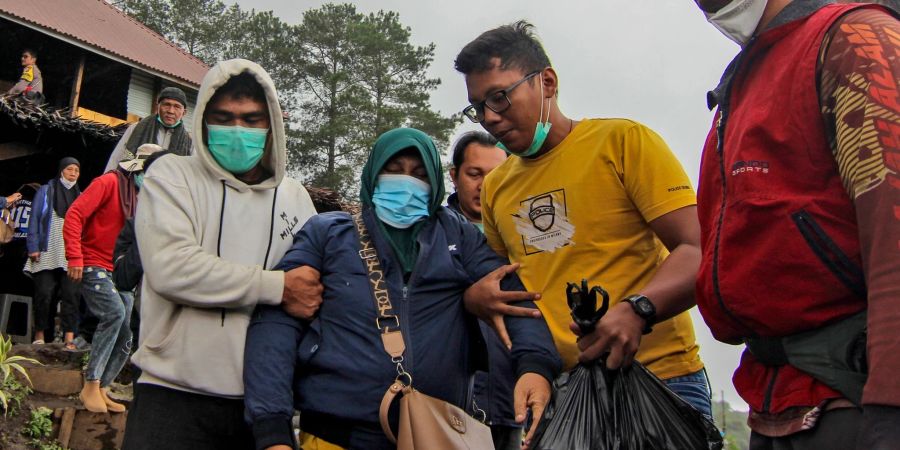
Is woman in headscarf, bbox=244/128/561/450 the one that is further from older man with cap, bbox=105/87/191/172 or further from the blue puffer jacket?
older man with cap, bbox=105/87/191/172

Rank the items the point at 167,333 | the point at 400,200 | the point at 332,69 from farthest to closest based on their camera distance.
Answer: the point at 332,69
the point at 400,200
the point at 167,333

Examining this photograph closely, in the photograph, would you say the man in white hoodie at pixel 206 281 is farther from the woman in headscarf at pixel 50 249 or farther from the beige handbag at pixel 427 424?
the woman in headscarf at pixel 50 249

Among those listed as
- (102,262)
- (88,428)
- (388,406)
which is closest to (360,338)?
(388,406)

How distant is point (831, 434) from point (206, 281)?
188cm

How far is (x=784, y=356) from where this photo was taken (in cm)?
160

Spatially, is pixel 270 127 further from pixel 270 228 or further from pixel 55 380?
pixel 55 380

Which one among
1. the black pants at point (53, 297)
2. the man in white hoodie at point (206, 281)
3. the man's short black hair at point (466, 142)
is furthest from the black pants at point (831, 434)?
the black pants at point (53, 297)

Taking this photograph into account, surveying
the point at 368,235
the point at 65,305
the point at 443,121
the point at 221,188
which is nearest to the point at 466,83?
the point at 368,235

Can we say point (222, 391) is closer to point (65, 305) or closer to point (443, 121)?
point (65, 305)

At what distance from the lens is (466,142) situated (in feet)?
15.4

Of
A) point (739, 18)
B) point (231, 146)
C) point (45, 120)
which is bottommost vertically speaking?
point (231, 146)

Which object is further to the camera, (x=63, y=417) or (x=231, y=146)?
(x=63, y=417)

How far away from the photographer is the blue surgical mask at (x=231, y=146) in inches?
111

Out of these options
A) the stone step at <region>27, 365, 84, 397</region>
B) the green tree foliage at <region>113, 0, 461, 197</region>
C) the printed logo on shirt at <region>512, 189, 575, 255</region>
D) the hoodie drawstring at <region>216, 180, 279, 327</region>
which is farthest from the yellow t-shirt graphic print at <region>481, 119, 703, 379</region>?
the green tree foliage at <region>113, 0, 461, 197</region>
